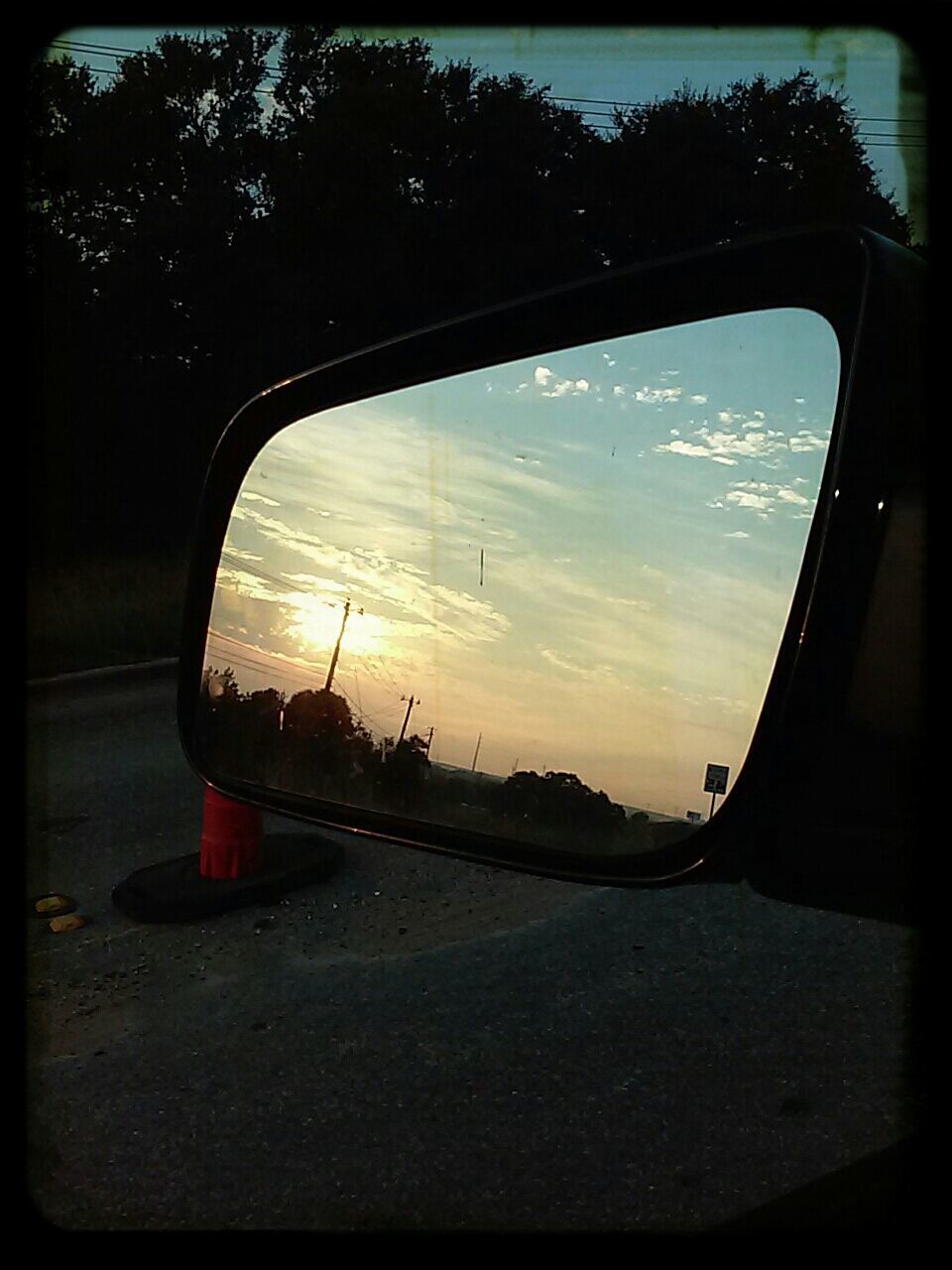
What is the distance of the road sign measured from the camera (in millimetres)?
1432

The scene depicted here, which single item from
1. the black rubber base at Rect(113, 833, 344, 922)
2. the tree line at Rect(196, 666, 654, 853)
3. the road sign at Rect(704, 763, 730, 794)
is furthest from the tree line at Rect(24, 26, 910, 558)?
the road sign at Rect(704, 763, 730, 794)

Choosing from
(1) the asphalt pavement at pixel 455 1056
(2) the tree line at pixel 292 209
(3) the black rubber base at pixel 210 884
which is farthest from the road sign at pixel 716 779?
(2) the tree line at pixel 292 209

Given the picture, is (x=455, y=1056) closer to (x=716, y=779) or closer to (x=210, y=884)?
(x=210, y=884)

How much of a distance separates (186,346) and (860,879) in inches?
702

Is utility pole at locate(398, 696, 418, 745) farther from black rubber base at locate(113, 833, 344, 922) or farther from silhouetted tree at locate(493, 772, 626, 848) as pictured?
black rubber base at locate(113, 833, 344, 922)

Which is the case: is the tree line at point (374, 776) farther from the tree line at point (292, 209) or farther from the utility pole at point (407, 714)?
the tree line at point (292, 209)

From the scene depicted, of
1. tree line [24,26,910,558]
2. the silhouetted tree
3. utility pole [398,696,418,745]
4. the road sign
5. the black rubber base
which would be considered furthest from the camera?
tree line [24,26,910,558]

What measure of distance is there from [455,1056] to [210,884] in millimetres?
1778

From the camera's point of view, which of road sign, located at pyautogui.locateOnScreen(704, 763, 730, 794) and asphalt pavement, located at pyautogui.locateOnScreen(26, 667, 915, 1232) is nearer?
road sign, located at pyautogui.locateOnScreen(704, 763, 730, 794)

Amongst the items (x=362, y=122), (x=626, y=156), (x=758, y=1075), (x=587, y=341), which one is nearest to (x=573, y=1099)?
(x=758, y=1075)

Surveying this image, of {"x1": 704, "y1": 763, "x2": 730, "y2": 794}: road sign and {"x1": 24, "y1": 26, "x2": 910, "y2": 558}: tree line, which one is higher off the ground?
{"x1": 24, "y1": 26, "x2": 910, "y2": 558}: tree line

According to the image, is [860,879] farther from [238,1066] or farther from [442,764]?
[238,1066]

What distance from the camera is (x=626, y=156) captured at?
22969 mm

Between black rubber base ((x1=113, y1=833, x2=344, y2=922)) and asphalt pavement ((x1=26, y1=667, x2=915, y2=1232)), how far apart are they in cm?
7
